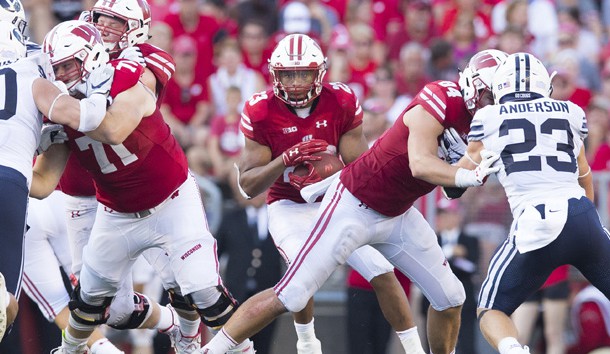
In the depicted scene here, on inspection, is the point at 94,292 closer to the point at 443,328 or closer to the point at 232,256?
the point at 443,328

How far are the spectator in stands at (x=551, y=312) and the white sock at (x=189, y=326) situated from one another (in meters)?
3.46

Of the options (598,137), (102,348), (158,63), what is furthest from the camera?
(598,137)

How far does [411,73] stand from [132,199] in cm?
575

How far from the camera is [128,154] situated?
746cm

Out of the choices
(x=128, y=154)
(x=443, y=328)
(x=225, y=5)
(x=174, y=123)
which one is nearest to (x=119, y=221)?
(x=128, y=154)

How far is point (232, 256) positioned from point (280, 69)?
10.2 feet

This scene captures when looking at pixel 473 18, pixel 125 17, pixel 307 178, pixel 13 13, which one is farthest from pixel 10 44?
pixel 473 18

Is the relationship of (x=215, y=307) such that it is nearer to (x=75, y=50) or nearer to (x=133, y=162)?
(x=133, y=162)

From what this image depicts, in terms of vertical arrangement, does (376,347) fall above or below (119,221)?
below

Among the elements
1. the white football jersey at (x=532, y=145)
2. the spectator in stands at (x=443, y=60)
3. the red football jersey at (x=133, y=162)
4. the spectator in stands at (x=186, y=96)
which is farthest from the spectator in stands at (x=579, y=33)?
the red football jersey at (x=133, y=162)

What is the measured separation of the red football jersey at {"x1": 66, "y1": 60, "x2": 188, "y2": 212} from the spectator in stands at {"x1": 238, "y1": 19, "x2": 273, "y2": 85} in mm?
5343

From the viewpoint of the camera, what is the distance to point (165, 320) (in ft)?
27.9

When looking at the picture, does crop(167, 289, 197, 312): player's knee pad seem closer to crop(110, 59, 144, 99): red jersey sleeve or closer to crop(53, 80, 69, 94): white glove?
crop(110, 59, 144, 99): red jersey sleeve

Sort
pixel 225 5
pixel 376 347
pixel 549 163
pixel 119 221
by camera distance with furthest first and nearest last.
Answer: pixel 225 5
pixel 376 347
pixel 119 221
pixel 549 163
